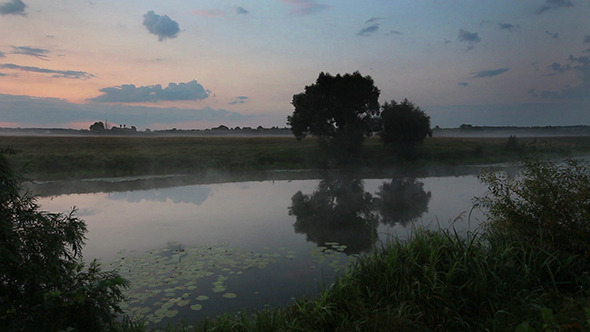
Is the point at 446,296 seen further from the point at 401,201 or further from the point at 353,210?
the point at 401,201

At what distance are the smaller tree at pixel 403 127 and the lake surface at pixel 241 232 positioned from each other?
13997mm

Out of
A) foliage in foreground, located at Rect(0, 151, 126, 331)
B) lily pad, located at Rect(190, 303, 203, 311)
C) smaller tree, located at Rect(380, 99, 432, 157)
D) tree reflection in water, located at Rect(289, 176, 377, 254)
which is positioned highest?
smaller tree, located at Rect(380, 99, 432, 157)

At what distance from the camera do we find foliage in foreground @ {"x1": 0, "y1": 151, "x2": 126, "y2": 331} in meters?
3.66

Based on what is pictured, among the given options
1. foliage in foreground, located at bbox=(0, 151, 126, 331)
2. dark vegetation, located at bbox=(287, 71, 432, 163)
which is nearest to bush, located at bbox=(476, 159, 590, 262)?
foliage in foreground, located at bbox=(0, 151, 126, 331)

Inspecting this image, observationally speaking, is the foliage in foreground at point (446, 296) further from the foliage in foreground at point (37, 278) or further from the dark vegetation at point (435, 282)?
the foliage in foreground at point (37, 278)

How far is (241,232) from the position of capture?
446 inches

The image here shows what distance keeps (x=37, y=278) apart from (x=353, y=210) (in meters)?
12.0

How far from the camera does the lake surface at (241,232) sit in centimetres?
692

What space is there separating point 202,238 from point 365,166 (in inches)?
954

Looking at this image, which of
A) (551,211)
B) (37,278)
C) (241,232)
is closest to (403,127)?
(241,232)

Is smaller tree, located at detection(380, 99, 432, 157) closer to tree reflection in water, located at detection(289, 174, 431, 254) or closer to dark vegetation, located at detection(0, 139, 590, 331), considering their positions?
tree reflection in water, located at detection(289, 174, 431, 254)

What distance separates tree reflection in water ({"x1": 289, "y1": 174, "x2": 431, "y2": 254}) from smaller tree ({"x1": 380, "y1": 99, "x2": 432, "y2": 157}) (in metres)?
13.9

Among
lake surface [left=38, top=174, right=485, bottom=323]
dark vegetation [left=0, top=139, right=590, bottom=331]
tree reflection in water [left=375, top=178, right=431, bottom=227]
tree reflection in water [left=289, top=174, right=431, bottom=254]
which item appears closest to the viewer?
dark vegetation [left=0, top=139, right=590, bottom=331]

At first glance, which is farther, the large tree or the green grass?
the large tree
